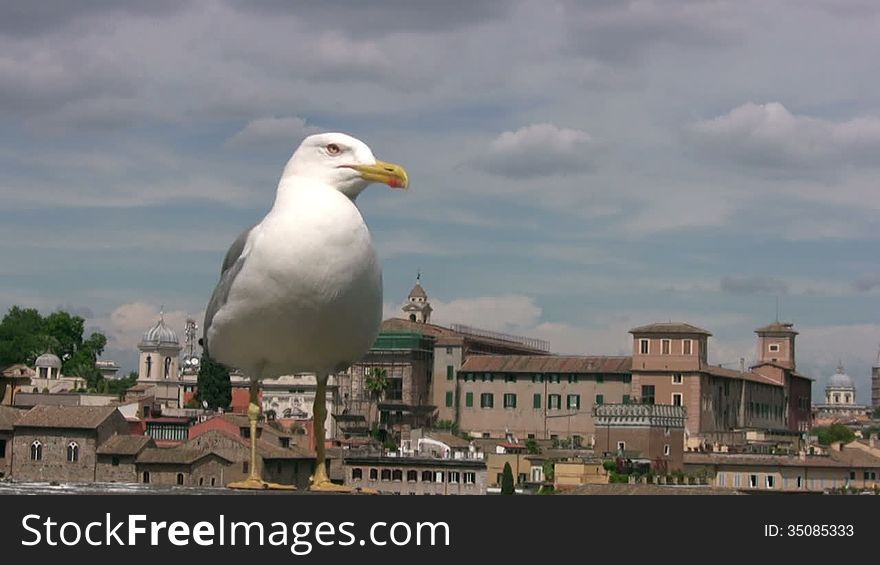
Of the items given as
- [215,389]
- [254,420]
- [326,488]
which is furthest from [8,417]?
[326,488]

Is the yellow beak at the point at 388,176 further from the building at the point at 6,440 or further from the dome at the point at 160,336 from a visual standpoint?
the dome at the point at 160,336

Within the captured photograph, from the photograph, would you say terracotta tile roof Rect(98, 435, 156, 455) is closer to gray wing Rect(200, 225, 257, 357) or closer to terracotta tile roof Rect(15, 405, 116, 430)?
terracotta tile roof Rect(15, 405, 116, 430)

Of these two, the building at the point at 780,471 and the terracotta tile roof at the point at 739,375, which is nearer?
the building at the point at 780,471

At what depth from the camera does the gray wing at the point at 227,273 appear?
9.16m

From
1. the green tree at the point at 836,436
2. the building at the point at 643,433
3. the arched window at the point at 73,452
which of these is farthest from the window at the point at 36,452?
the green tree at the point at 836,436

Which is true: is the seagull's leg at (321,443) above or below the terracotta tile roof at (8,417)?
below

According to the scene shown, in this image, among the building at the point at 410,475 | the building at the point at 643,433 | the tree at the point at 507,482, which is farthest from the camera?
the building at the point at 643,433

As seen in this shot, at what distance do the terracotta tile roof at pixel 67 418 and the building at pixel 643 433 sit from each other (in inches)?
1116

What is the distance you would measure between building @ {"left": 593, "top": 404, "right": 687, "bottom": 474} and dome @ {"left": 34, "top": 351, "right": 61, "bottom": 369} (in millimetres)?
44621

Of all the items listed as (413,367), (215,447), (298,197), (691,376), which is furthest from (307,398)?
(298,197)

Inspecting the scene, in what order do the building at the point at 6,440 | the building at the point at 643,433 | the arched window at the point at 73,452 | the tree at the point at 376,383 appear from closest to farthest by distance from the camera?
1. the arched window at the point at 73,452
2. the building at the point at 6,440
3. the building at the point at 643,433
4. the tree at the point at 376,383

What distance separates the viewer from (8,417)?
75750 millimetres

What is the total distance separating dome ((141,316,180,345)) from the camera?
6289 inches

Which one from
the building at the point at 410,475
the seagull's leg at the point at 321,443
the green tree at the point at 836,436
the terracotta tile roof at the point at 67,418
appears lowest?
the seagull's leg at the point at 321,443
